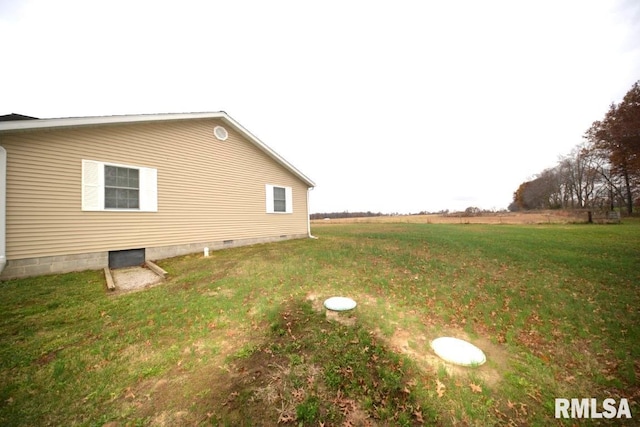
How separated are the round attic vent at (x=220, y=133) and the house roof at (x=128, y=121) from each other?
41cm

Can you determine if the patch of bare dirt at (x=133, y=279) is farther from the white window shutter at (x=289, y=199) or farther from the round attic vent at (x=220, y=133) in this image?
the white window shutter at (x=289, y=199)

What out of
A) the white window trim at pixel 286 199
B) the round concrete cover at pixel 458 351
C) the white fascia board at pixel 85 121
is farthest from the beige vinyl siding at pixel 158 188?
the round concrete cover at pixel 458 351

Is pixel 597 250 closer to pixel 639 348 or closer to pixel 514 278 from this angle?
pixel 514 278

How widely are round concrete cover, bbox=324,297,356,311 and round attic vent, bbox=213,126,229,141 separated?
9.55 m

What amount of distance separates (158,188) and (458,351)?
10.7m

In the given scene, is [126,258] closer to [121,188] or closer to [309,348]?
[121,188]

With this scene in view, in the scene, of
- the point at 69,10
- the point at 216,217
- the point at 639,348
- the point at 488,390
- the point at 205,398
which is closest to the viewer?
the point at 205,398

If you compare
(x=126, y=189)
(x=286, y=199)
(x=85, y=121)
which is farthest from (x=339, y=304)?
(x=85, y=121)

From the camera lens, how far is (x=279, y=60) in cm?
1902

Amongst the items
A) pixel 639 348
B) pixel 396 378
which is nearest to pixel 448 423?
pixel 396 378

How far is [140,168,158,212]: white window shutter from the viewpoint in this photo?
8555mm

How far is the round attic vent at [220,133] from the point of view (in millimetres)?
10736

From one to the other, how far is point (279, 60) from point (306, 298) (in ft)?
67.7

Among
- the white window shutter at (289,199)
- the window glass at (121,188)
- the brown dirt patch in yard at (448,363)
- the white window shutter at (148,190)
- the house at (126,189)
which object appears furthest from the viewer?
the white window shutter at (289,199)
